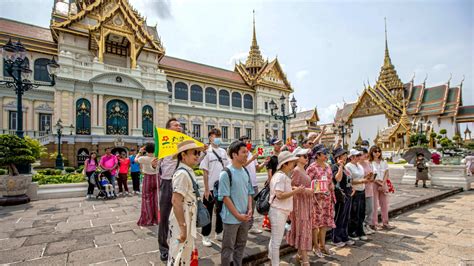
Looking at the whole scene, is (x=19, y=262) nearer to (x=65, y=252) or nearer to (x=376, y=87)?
(x=65, y=252)

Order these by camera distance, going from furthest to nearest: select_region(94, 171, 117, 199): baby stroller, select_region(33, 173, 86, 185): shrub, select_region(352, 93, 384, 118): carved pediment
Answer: select_region(352, 93, 384, 118): carved pediment → select_region(33, 173, 86, 185): shrub → select_region(94, 171, 117, 199): baby stroller

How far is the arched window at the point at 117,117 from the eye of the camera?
2088cm

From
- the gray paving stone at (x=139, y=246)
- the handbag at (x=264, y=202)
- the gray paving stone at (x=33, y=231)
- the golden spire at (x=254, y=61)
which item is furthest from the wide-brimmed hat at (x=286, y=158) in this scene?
the golden spire at (x=254, y=61)

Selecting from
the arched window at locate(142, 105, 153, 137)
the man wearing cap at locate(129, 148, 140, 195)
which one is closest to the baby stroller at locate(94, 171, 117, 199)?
the man wearing cap at locate(129, 148, 140, 195)

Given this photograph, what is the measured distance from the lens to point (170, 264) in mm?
2188

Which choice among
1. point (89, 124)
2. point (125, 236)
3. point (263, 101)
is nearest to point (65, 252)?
point (125, 236)

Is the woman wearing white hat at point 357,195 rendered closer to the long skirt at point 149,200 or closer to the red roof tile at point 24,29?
the long skirt at point 149,200

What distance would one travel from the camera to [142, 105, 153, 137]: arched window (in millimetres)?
22719

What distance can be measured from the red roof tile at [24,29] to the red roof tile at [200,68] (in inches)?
435

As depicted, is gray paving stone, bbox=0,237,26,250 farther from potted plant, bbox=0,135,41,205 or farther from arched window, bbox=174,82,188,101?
arched window, bbox=174,82,188,101

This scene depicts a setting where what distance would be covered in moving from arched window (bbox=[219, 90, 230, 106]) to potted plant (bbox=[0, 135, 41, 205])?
24.8m

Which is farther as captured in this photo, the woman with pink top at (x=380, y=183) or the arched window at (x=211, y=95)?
the arched window at (x=211, y=95)

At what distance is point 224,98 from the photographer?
31.5 metres

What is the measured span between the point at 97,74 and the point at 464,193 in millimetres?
24191
